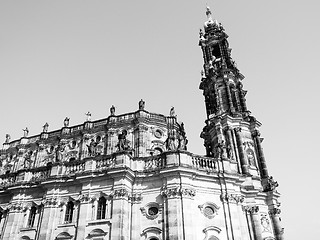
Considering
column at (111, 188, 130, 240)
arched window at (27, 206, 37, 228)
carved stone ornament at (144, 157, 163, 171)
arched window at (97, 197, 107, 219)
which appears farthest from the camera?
carved stone ornament at (144, 157, 163, 171)

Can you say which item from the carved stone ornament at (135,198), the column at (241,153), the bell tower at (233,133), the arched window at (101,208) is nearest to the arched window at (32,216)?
the arched window at (101,208)

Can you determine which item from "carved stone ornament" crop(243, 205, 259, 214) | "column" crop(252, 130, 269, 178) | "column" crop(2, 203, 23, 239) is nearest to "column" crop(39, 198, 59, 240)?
"column" crop(2, 203, 23, 239)

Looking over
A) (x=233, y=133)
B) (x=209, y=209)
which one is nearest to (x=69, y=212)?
(x=209, y=209)

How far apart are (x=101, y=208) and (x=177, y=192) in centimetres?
553

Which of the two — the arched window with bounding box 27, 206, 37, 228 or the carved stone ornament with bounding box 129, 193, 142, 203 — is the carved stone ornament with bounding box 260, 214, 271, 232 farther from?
the arched window with bounding box 27, 206, 37, 228

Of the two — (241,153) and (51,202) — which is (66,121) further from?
(241,153)

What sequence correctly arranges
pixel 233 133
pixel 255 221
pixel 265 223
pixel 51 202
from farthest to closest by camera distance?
1. pixel 233 133
2. pixel 265 223
3. pixel 255 221
4. pixel 51 202

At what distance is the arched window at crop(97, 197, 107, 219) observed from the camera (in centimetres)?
2173

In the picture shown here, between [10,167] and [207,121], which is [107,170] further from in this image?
[10,167]

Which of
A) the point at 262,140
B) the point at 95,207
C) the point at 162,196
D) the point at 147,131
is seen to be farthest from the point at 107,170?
the point at 262,140

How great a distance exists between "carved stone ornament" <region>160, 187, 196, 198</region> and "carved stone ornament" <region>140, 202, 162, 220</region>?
97 cm

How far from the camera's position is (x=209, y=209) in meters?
22.7

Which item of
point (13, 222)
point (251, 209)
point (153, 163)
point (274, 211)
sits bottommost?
point (13, 222)

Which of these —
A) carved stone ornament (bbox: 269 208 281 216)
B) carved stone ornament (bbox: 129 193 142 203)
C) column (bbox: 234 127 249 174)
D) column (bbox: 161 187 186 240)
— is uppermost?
column (bbox: 234 127 249 174)
